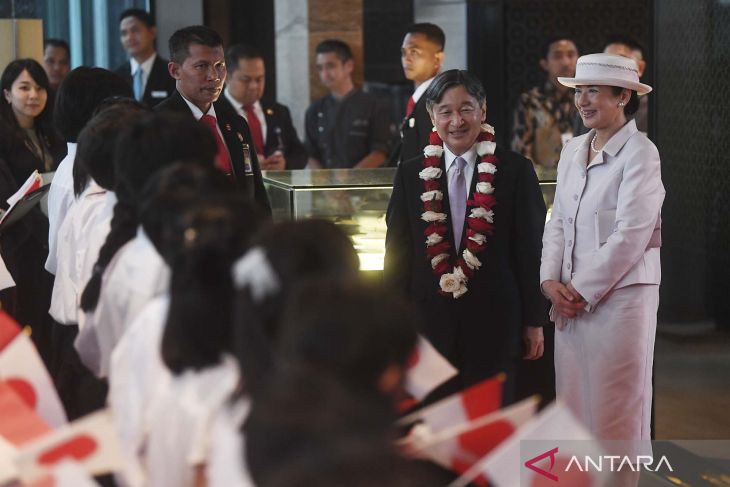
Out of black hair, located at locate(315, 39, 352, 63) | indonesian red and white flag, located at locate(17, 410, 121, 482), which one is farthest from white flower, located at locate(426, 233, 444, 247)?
black hair, located at locate(315, 39, 352, 63)

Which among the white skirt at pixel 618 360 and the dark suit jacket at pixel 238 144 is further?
the dark suit jacket at pixel 238 144

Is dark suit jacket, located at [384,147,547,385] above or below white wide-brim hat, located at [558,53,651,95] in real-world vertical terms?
below

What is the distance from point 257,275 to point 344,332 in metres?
0.44

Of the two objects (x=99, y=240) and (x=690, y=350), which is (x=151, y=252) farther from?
(x=690, y=350)

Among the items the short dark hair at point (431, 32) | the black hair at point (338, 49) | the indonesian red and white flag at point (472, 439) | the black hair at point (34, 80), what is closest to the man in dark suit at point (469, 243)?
the indonesian red and white flag at point (472, 439)

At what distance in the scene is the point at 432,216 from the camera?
524 cm

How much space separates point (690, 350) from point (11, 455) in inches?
149

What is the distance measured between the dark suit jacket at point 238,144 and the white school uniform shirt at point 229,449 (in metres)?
3.41

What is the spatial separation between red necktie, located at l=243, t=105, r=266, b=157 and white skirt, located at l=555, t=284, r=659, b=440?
4.68 meters

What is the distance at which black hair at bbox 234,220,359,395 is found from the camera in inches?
94.9

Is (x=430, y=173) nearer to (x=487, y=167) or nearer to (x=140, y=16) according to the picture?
(x=487, y=167)

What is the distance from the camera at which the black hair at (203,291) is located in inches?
107

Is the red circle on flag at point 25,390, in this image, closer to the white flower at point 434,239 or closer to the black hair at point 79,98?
the white flower at point 434,239

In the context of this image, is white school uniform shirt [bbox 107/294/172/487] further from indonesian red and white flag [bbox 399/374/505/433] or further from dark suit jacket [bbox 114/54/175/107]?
dark suit jacket [bbox 114/54/175/107]
